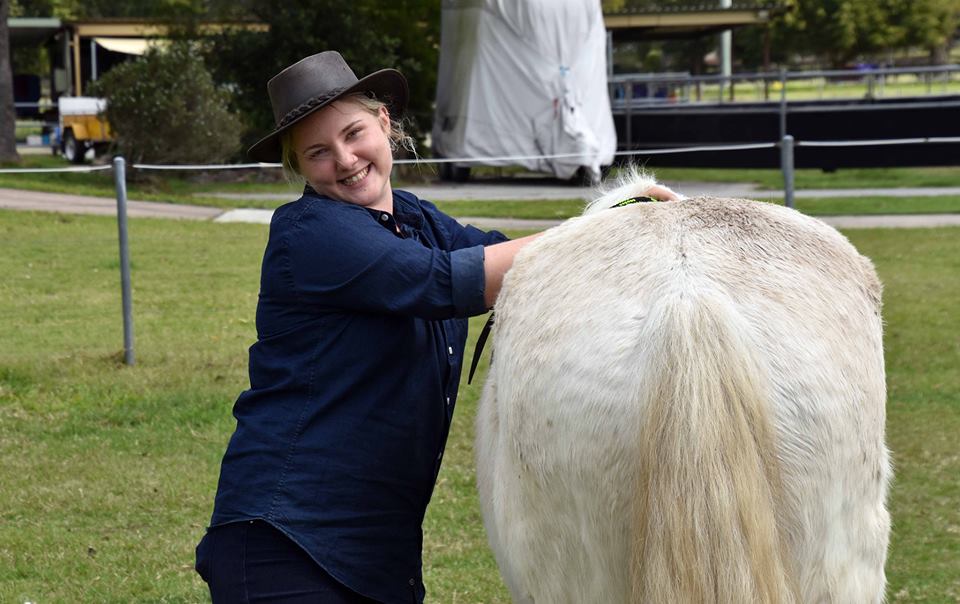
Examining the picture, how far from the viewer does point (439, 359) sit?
8.81ft

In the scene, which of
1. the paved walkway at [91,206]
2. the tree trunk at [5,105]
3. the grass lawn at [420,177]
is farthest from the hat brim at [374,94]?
the tree trunk at [5,105]

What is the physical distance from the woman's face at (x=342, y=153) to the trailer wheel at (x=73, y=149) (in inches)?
899

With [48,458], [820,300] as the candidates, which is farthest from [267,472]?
[48,458]

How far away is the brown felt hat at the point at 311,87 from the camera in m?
2.60

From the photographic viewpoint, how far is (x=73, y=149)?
2433 cm

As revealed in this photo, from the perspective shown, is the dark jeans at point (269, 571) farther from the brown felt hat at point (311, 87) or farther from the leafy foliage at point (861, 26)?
the leafy foliage at point (861, 26)

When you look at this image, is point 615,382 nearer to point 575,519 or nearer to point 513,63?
point 575,519

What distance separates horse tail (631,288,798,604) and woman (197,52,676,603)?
561 mm

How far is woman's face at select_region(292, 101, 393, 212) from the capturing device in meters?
2.63

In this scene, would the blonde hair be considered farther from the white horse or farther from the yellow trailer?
the yellow trailer

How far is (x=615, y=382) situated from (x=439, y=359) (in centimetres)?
Answer: 73

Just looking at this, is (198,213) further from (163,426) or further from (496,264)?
(496,264)

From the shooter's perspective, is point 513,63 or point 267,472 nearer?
point 267,472

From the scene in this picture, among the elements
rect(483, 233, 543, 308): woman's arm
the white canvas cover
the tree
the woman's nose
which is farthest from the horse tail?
the tree
